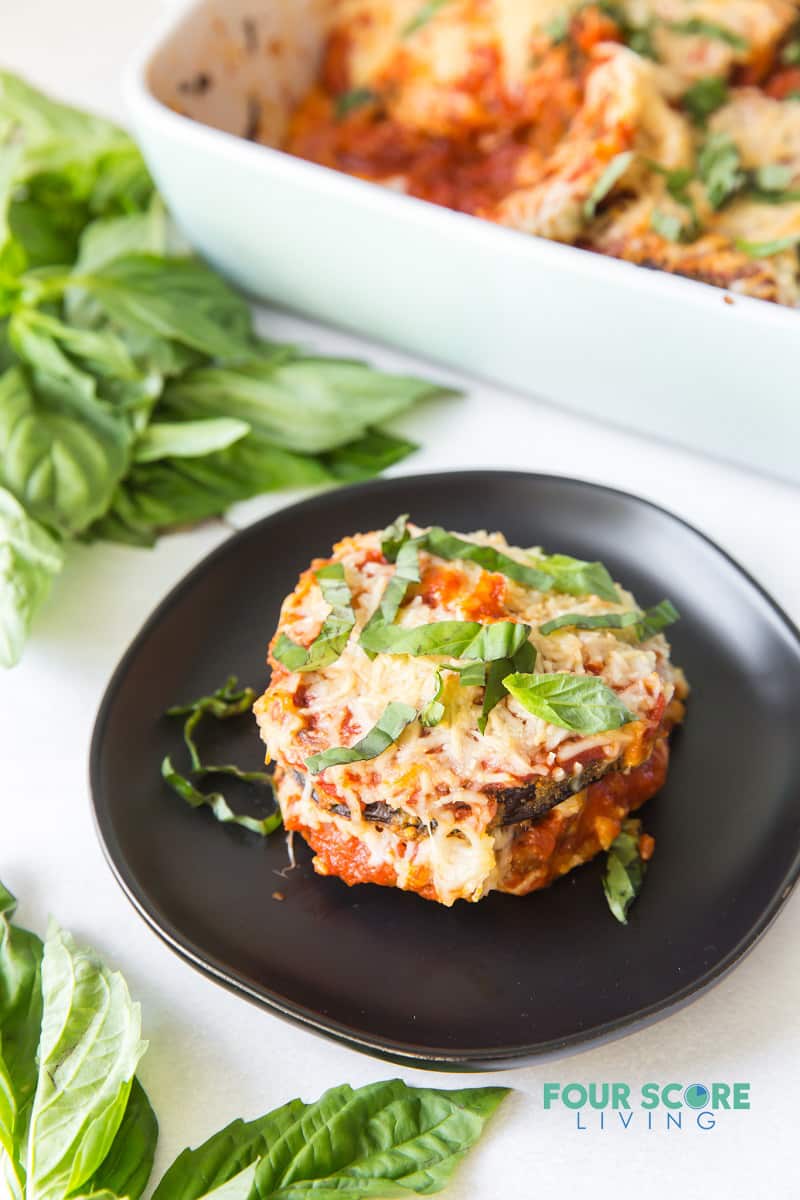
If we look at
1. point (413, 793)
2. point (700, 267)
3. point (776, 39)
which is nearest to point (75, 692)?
→ point (413, 793)

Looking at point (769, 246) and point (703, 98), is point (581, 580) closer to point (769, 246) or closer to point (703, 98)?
point (769, 246)

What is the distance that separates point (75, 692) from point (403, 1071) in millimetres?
938

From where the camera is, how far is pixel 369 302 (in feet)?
8.64

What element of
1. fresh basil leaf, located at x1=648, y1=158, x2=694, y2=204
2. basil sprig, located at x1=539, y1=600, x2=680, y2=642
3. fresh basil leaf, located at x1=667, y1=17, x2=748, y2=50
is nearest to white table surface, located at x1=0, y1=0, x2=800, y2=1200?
basil sprig, located at x1=539, y1=600, x2=680, y2=642

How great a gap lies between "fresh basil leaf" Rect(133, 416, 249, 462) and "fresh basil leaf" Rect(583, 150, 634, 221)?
2.57 feet

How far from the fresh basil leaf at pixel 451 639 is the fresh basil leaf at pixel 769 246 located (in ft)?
3.10

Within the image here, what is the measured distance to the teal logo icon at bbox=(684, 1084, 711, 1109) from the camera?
1.70 metres

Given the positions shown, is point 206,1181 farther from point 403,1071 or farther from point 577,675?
point 577,675

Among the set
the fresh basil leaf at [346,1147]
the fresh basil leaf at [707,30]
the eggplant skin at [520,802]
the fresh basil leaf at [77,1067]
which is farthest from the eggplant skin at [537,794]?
the fresh basil leaf at [707,30]

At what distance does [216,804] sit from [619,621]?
0.69 m

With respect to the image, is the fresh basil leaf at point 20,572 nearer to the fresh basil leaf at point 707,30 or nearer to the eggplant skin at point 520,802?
the eggplant skin at point 520,802

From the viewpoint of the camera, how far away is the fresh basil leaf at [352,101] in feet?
9.23

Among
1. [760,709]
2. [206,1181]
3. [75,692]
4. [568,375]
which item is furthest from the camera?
[568,375]

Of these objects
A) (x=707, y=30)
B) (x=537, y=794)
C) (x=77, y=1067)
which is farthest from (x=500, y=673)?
(x=707, y=30)
